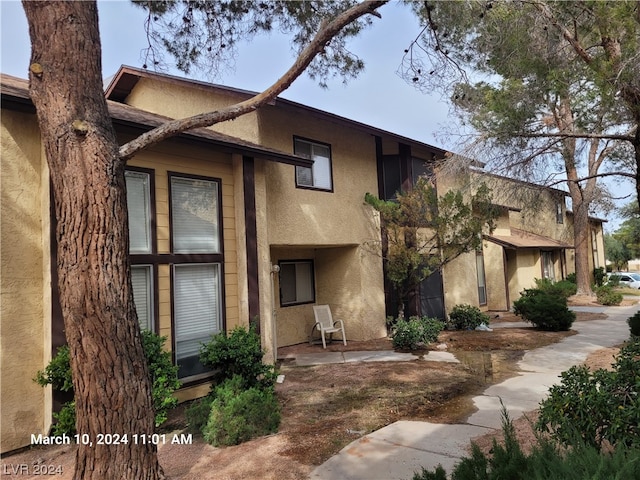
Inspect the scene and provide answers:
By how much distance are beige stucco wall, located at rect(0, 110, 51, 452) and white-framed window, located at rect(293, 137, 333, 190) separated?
563cm

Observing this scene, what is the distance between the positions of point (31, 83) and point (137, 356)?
8.27ft

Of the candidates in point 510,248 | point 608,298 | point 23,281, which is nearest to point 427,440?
point 23,281

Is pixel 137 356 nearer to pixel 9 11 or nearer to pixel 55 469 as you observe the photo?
pixel 55 469

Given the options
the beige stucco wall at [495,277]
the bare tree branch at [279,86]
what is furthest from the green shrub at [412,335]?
the beige stucco wall at [495,277]

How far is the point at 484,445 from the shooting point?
182 inches

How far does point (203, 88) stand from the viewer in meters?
9.55

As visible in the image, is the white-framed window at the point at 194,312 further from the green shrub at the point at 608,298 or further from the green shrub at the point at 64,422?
the green shrub at the point at 608,298

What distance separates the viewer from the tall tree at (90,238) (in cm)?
341

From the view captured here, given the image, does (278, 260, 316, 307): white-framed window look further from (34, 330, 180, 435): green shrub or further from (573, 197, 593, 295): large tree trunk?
(573, 197, 593, 295): large tree trunk

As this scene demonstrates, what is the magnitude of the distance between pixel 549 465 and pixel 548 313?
450 inches

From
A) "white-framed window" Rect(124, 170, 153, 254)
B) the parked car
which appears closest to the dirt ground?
"white-framed window" Rect(124, 170, 153, 254)

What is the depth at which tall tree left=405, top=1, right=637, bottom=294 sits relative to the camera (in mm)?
6977

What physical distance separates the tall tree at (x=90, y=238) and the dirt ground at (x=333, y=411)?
3.98ft

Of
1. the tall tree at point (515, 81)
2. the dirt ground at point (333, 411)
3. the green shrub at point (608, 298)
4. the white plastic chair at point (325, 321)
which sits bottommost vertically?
the dirt ground at point (333, 411)
